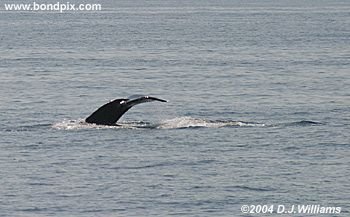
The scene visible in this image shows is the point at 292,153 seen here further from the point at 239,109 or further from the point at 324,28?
the point at 324,28

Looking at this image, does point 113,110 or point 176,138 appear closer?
point 176,138

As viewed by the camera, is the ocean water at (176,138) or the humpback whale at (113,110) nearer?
the ocean water at (176,138)

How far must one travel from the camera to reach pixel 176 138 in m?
32.4

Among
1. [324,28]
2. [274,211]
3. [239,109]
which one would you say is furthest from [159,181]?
[324,28]

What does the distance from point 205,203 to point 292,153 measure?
6.12 metres

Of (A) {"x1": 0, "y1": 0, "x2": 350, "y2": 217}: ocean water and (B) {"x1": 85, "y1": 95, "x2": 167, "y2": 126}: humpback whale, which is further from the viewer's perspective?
(B) {"x1": 85, "y1": 95, "x2": 167, "y2": 126}: humpback whale

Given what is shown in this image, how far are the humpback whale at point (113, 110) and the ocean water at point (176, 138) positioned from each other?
323 mm

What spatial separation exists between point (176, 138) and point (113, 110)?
85.0 inches

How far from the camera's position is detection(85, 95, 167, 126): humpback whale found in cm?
3262

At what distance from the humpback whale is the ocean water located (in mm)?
323

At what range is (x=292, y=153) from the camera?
29.9 m

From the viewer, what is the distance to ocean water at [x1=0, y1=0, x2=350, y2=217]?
2475 centimetres

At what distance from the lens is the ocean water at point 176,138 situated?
24750 mm

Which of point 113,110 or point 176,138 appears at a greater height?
point 113,110
